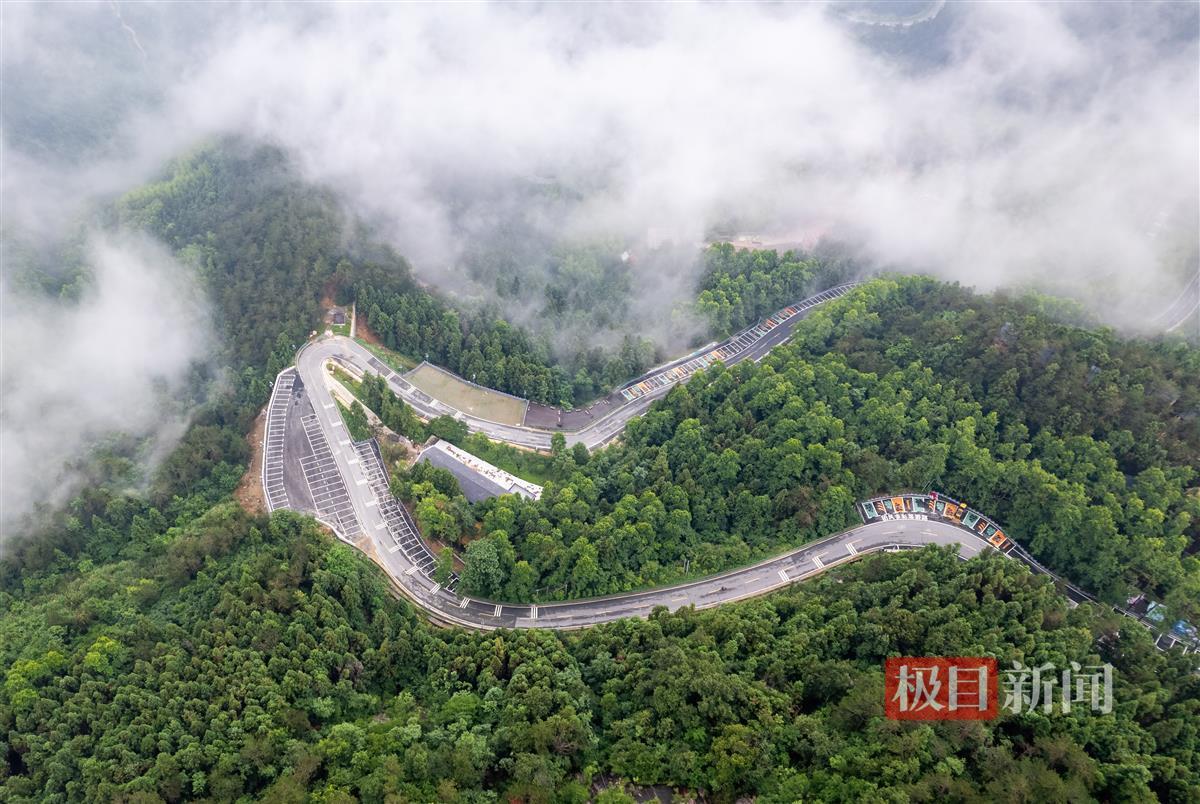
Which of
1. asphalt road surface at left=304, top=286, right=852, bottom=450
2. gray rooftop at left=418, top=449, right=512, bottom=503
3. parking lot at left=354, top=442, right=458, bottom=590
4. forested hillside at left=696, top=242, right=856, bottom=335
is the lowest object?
parking lot at left=354, top=442, right=458, bottom=590

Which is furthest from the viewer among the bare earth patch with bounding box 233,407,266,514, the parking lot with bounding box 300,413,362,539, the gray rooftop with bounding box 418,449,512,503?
the gray rooftop with bounding box 418,449,512,503

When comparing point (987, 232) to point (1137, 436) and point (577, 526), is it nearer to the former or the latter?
point (1137, 436)

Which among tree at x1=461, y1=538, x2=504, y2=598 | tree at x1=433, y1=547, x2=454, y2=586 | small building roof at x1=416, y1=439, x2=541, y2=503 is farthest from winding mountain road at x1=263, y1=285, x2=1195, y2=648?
small building roof at x1=416, y1=439, x2=541, y2=503

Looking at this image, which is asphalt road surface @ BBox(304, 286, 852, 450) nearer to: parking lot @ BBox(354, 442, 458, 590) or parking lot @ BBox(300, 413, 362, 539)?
parking lot @ BBox(354, 442, 458, 590)

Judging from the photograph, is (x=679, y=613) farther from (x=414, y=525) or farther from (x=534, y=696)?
(x=414, y=525)

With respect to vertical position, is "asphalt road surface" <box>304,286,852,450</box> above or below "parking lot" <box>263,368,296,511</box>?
above

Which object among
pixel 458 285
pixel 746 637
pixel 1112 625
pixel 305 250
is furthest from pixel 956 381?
pixel 305 250
